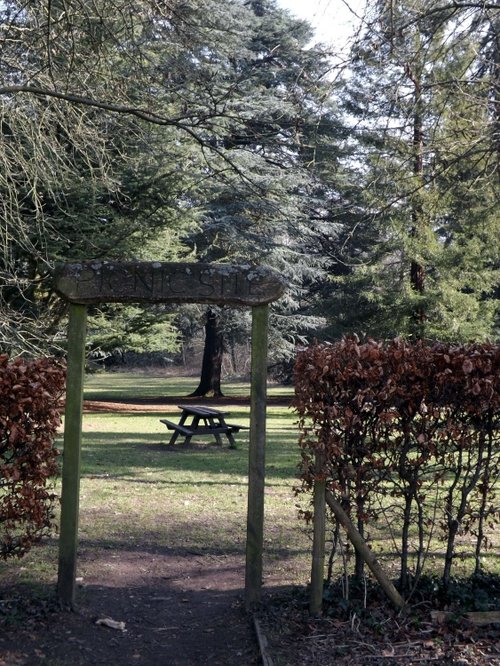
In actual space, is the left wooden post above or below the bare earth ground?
above

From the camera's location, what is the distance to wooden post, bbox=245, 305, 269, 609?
20.3 ft

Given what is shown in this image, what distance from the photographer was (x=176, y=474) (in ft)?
40.7

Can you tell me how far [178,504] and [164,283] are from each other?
187 inches

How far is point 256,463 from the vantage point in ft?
20.5

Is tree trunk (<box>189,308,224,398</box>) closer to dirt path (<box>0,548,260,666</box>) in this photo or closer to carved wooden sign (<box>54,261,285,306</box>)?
dirt path (<box>0,548,260,666</box>)

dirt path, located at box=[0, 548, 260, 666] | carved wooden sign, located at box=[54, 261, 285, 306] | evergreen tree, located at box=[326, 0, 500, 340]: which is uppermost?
evergreen tree, located at box=[326, 0, 500, 340]

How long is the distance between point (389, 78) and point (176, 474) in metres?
6.61

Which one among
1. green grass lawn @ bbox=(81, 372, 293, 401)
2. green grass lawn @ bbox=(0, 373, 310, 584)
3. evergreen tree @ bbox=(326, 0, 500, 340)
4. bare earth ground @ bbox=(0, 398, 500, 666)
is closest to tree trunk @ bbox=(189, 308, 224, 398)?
green grass lawn @ bbox=(81, 372, 293, 401)

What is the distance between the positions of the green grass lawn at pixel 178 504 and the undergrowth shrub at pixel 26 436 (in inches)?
45.2

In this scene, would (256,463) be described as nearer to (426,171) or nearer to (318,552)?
(318,552)

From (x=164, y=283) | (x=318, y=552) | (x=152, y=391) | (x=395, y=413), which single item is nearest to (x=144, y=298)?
(x=164, y=283)

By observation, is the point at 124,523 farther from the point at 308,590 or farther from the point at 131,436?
the point at 131,436

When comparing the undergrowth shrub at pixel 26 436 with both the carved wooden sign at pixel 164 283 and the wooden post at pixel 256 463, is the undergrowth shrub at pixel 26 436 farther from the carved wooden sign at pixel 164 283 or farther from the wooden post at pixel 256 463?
the wooden post at pixel 256 463

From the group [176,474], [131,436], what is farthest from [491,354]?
[131,436]
